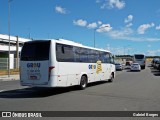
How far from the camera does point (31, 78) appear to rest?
48.8 ft

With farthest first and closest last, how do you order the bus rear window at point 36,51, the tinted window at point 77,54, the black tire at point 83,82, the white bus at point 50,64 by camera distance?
the black tire at point 83,82
the tinted window at point 77,54
the bus rear window at point 36,51
the white bus at point 50,64

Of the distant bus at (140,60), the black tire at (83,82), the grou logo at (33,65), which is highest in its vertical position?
the distant bus at (140,60)

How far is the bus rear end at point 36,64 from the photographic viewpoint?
47.6 feet

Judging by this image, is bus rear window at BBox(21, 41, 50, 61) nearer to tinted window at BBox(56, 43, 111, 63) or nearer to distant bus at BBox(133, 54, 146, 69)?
Answer: tinted window at BBox(56, 43, 111, 63)

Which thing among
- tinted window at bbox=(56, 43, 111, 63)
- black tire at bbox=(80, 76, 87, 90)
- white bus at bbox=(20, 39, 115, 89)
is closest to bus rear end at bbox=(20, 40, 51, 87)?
white bus at bbox=(20, 39, 115, 89)

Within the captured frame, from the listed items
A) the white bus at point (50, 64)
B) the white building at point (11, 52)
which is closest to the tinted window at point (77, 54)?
the white bus at point (50, 64)

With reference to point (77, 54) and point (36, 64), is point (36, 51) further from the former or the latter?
point (77, 54)

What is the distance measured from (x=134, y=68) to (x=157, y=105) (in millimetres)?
41449

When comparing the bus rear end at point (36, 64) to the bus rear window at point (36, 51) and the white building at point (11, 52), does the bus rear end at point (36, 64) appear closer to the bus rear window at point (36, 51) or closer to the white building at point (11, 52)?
the bus rear window at point (36, 51)

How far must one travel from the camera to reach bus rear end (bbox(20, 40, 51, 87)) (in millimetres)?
14500

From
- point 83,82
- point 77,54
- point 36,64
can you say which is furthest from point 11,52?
point 36,64

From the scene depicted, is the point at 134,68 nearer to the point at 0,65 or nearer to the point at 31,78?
the point at 0,65

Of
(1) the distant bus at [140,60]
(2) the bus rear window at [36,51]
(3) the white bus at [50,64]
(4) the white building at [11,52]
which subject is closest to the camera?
(3) the white bus at [50,64]

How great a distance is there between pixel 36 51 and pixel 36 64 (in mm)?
692
